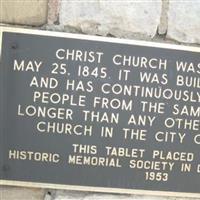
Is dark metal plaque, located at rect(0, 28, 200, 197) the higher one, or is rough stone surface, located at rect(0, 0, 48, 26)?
rough stone surface, located at rect(0, 0, 48, 26)

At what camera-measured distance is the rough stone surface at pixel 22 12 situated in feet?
6.57

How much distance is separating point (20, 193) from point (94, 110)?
1.48ft

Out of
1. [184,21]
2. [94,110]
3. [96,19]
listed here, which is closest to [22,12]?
[96,19]

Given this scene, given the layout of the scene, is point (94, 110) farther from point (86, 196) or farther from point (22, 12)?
point (22, 12)

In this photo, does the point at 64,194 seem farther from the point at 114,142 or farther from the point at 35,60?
the point at 35,60

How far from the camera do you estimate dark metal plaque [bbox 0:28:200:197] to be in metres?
2.00

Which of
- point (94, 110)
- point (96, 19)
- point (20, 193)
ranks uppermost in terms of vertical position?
point (96, 19)

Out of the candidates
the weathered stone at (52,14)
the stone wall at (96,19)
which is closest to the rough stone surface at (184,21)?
the stone wall at (96,19)

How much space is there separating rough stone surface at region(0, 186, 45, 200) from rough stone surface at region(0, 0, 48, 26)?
0.67m

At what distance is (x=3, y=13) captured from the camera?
2.01 m

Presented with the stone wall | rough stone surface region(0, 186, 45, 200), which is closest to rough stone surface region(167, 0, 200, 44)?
the stone wall

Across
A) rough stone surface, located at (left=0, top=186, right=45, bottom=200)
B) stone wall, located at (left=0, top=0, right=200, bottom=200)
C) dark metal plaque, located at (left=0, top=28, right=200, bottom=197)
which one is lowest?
rough stone surface, located at (left=0, top=186, right=45, bottom=200)

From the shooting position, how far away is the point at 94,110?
202 centimetres

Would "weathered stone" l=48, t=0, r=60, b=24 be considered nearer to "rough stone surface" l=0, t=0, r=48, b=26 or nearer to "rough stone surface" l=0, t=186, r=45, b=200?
"rough stone surface" l=0, t=0, r=48, b=26
